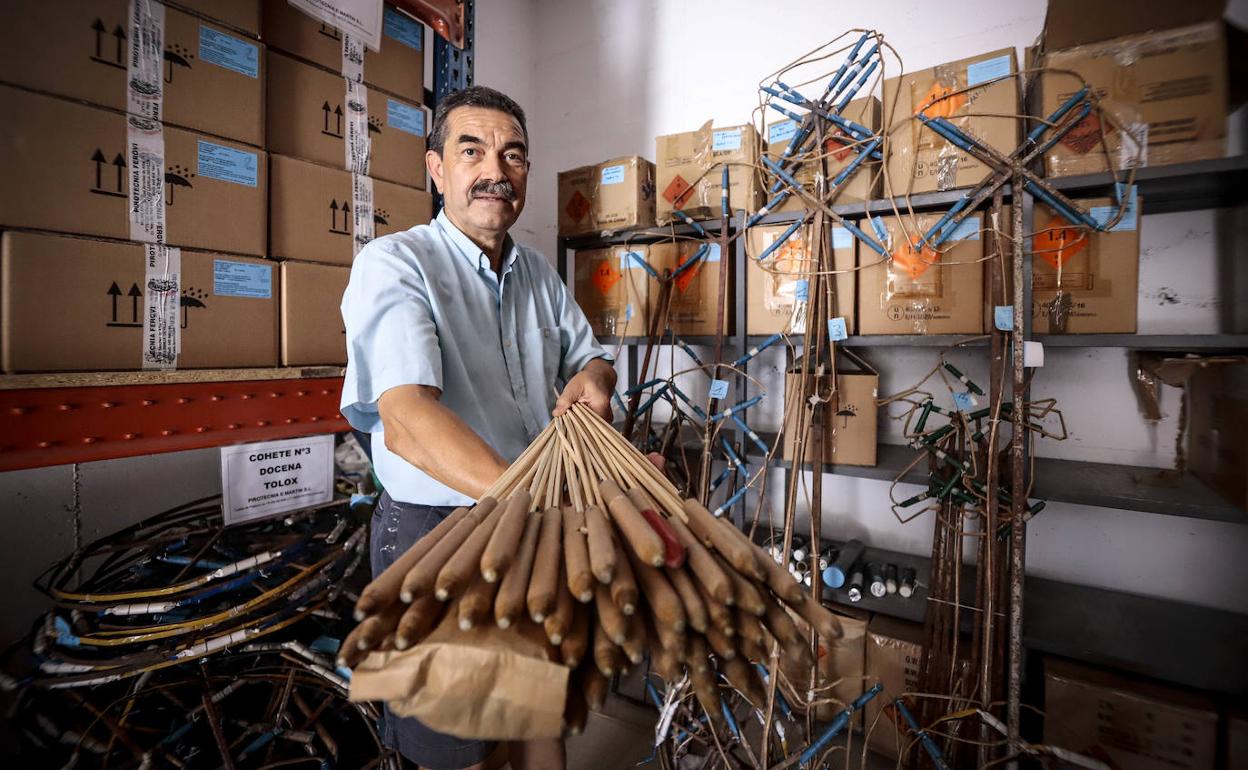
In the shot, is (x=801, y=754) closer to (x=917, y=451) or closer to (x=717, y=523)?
(x=917, y=451)

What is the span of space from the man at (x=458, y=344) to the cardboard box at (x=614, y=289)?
0.55 meters

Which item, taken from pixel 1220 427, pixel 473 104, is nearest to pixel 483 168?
pixel 473 104

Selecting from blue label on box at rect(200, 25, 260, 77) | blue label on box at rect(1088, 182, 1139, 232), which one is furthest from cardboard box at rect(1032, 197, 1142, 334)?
blue label on box at rect(200, 25, 260, 77)

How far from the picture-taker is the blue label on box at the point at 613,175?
2059mm

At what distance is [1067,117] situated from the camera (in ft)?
4.65

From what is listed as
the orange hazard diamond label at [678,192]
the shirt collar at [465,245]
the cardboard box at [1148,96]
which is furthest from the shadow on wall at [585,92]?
the cardboard box at [1148,96]

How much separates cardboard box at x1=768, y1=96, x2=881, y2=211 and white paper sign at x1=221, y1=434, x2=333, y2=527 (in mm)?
1770

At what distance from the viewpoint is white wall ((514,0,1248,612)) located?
166cm

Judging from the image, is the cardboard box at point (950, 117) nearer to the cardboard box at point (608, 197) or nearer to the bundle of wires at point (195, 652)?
the cardboard box at point (608, 197)

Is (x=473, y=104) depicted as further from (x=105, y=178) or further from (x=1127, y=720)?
(x=1127, y=720)

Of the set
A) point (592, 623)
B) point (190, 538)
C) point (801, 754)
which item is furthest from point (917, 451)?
point (190, 538)

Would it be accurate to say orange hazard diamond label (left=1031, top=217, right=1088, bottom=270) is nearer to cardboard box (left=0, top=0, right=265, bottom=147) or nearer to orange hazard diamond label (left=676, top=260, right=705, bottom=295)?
orange hazard diamond label (left=676, top=260, right=705, bottom=295)

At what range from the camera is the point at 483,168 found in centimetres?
133

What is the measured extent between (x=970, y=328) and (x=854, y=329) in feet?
1.03
